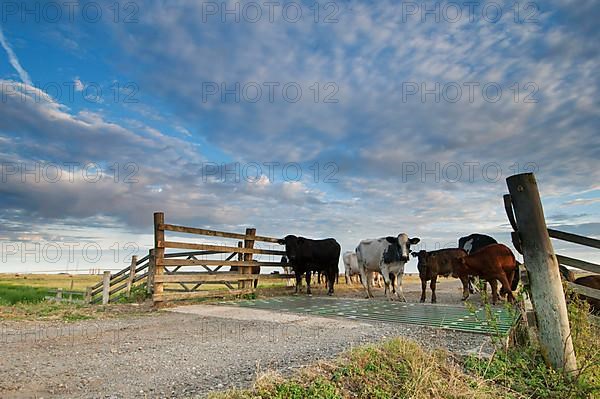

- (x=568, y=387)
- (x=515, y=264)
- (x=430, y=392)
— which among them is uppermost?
(x=515, y=264)

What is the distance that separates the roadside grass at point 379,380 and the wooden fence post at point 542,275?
1049mm

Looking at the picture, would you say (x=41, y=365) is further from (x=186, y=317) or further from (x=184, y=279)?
(x=184, y=279)

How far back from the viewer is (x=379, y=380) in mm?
3459

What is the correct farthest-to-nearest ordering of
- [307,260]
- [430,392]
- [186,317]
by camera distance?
[307,260] → [186,317] → [430,392]

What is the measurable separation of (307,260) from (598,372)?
983 cm

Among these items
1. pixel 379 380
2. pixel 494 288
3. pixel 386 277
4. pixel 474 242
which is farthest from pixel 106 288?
pixel 379 380

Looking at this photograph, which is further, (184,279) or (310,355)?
(184,279)

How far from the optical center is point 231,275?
11.4 metres

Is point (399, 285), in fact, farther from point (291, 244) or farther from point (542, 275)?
point (542, 275)

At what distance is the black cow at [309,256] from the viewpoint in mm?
13688

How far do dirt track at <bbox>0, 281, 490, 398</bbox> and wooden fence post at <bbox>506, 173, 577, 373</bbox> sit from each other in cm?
72

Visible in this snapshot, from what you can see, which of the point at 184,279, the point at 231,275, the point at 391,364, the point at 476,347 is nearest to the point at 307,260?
the point at 231,275

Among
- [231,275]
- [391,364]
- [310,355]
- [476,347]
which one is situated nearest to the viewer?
[391,364]

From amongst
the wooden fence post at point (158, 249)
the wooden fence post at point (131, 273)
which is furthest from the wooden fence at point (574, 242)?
the wooden fence post at point (131, 273)
